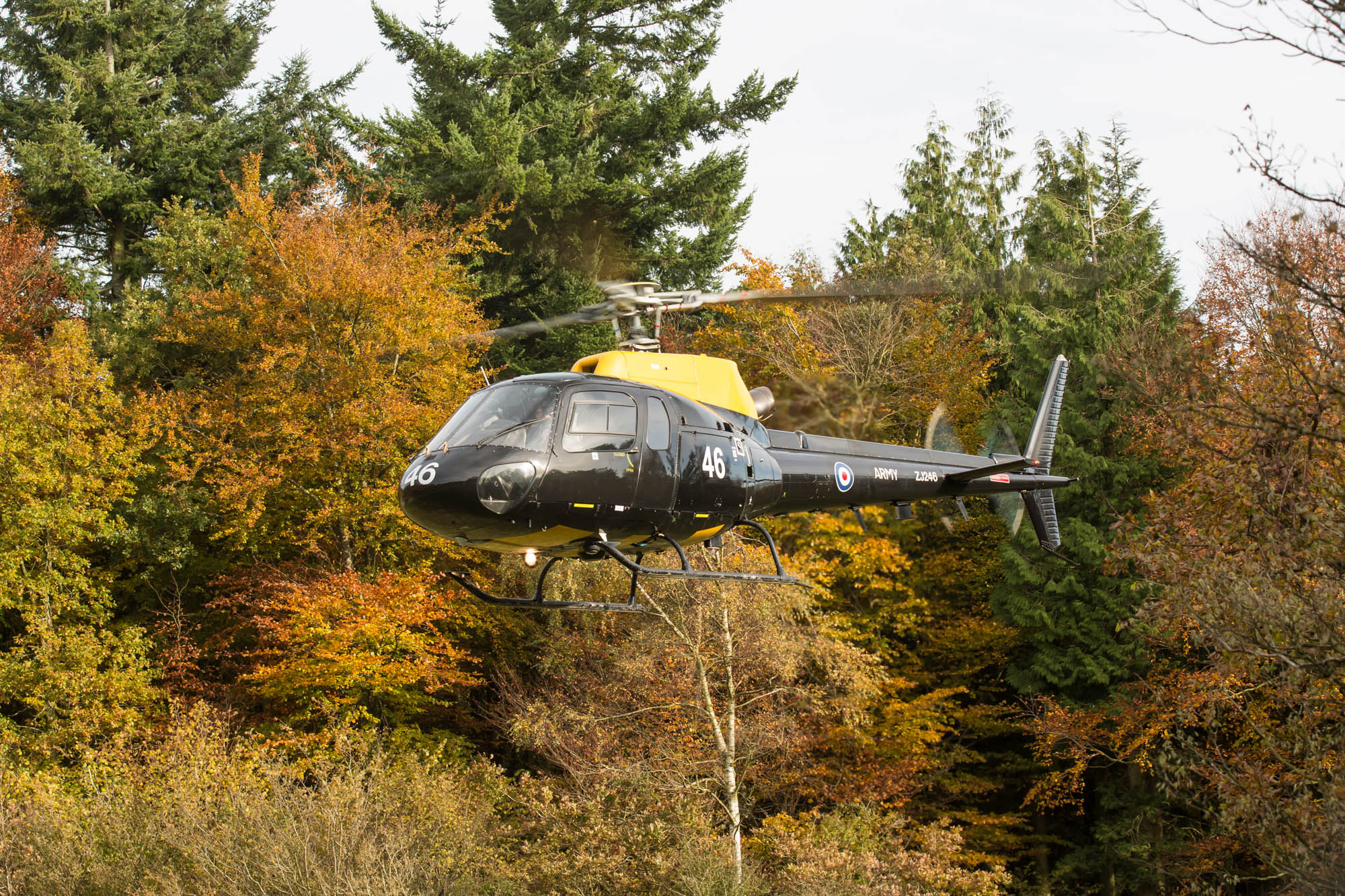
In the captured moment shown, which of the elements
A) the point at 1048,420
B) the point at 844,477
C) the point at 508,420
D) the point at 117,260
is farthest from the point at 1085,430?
the point at 117,260

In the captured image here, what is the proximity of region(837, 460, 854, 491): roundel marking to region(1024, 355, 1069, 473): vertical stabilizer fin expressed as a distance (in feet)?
10.7

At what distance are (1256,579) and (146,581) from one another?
2038 cm

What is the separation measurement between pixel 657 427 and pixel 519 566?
11293 millimetres

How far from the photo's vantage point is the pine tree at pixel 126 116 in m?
25.3

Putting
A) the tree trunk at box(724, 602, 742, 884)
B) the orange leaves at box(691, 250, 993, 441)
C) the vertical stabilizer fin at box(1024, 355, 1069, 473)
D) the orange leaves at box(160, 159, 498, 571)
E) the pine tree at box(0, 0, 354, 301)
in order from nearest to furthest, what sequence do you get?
the orange leaves at box(691, 250, 993, 441)
the vertical stabilizer fin at box(1024, 355, 1069, 473)
the tree trunk at box(724, 602, 742, 884)
the orange leaves at box(160, 159, 498, 571)
the pine tree at box(0, 0, 354, 301)

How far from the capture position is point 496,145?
22344mm

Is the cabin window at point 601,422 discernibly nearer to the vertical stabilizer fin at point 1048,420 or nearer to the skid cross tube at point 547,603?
the skid cross tube at point 547,603

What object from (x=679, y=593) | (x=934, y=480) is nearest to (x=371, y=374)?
(x=679, y=593)

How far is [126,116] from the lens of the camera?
86.6 feet

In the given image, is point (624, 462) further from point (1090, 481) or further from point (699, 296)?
point (1090, 481)

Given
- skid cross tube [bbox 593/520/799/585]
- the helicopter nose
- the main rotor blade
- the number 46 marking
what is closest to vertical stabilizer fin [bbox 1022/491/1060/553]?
the main rotor blade

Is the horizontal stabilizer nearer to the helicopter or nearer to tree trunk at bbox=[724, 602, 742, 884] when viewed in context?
the helicopter

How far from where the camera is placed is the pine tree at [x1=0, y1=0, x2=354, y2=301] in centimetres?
2533

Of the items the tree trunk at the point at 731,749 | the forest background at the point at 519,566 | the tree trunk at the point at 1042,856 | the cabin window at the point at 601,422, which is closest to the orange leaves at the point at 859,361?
the forest background at the point at 519,566
